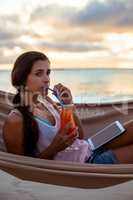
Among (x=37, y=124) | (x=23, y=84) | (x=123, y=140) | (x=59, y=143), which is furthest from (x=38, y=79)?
(x=123, y=140)

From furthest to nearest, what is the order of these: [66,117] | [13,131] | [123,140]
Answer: [123,140] < [66,117] < [13,131]

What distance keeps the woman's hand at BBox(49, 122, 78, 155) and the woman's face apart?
0.21m

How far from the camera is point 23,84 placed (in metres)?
2.03

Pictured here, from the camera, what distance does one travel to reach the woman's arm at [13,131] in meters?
1.88

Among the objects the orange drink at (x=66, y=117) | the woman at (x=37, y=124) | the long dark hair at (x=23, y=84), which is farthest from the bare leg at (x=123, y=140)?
the long dark hair at (x=23, y=84)

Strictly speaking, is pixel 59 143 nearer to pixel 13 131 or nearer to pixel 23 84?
pixel 13 131

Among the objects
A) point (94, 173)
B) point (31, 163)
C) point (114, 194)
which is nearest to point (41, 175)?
point (31, 163)

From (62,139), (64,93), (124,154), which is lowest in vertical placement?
(124,154)

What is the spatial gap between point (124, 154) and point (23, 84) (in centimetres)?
52

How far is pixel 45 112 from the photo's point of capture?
6.72ft

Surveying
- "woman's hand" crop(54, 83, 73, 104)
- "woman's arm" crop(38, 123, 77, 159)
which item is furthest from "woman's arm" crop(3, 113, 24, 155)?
"woman's hand" crop(54, 83, 73, 104)

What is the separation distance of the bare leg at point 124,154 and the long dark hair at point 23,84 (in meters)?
0.36

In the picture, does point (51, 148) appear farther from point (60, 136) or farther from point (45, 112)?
point (45, 112)

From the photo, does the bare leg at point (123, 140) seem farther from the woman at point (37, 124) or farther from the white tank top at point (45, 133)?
the white tank top at point (45, 133)
